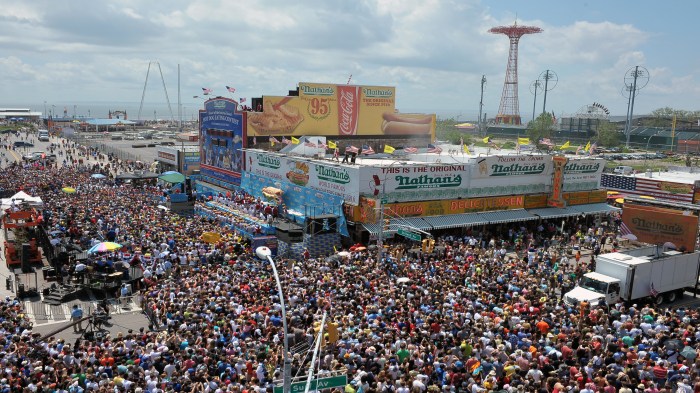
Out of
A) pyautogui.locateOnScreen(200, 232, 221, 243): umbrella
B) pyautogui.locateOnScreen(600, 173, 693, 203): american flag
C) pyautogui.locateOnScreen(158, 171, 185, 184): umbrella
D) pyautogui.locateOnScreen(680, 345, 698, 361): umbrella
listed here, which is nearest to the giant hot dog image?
pyautogui.locateOnScreen(600, 173, 693, 203): american flag

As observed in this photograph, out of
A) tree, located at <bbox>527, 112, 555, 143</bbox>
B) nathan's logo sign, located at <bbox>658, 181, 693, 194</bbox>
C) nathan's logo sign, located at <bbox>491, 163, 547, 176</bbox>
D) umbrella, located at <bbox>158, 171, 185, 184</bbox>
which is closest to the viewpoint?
nathan's logo sign, located at <bbox>491, 163, 547, 176</bbox>

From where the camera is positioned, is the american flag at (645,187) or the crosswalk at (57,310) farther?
the american flag at (645,187)

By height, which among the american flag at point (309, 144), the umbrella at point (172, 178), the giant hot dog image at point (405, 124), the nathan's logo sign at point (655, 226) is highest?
the giant hot dog image at point (405, 124)

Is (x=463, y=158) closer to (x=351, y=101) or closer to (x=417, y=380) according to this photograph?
(x=351, y=101)

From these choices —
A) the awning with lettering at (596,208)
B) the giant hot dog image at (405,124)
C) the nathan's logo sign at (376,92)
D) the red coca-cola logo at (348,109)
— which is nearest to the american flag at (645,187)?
the awning with lettering at (596,208)

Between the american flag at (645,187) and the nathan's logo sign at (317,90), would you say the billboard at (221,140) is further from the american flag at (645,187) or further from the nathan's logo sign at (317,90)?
the american flag at (645,187)

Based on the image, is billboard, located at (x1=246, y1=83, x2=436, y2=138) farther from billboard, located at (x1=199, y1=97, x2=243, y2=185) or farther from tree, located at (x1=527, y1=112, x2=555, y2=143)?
tree, located at (x1=527, y1=112, x2=555, y2=143)

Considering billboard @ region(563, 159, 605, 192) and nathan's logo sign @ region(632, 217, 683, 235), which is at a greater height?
billboard @ region(563, 159, 605, 192)
